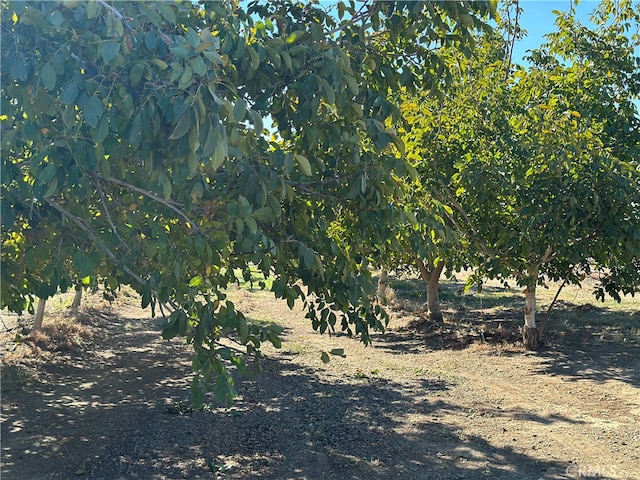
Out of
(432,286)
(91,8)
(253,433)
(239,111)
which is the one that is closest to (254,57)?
(239,111)

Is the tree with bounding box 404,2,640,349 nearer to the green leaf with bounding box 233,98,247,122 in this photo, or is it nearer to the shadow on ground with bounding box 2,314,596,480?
the shadow on ground with bounding box 2,314,596,480

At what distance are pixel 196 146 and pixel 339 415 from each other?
5.75 meters

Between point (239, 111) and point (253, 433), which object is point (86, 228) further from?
point (253, 433)

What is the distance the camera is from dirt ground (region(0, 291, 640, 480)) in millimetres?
5793

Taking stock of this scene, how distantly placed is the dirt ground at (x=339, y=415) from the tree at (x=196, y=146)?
1079 millimetres

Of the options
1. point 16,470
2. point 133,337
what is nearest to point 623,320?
point 133,337

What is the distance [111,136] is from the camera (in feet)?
9.20

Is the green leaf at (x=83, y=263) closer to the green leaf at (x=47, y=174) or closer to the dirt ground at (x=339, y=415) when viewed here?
the green leaf at (x=47, y=174)

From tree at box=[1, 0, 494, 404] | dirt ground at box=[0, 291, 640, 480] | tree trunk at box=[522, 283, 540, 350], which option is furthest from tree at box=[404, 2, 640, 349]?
tree at box=[1, 0, 494, 404]

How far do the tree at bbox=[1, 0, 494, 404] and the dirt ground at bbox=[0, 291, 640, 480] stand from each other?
1.08 metres

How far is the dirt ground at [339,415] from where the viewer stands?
5793 millimetres

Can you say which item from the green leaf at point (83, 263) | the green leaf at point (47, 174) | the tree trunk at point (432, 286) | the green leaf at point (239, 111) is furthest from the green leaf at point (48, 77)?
the tree trunk at point (432, 286)

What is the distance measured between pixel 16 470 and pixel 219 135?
15.4 ft

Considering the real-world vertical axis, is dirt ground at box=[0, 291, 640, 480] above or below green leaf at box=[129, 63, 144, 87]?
below
